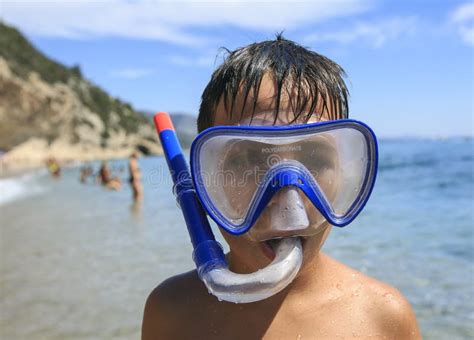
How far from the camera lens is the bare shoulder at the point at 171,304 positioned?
5.57 feet

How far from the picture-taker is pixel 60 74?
169 ft

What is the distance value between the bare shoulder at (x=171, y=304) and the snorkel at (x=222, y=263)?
1.24 feet

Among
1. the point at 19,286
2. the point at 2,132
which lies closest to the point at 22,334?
the point at 19,286

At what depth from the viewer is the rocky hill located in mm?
38969

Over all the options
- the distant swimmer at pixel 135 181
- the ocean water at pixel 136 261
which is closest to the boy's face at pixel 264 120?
the ocean water at pixel 136 261

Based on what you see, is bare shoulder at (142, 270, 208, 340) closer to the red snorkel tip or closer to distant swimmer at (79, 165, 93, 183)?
the red snorkel tip

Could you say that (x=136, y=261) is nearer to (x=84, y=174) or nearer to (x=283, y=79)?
(x=283, y=79)

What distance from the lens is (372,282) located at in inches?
68.9

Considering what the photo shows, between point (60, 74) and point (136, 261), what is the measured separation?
4944 centimetres

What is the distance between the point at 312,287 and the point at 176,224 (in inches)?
312

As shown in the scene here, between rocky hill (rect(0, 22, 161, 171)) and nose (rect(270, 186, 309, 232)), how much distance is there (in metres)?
39.1

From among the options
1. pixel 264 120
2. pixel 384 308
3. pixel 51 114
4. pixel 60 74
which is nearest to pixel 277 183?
pixel 264 120

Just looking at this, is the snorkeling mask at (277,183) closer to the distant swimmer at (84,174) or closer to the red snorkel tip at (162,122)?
the red snorkel tip at (162,122)

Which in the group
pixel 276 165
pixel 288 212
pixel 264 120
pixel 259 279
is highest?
pixel 264 120
